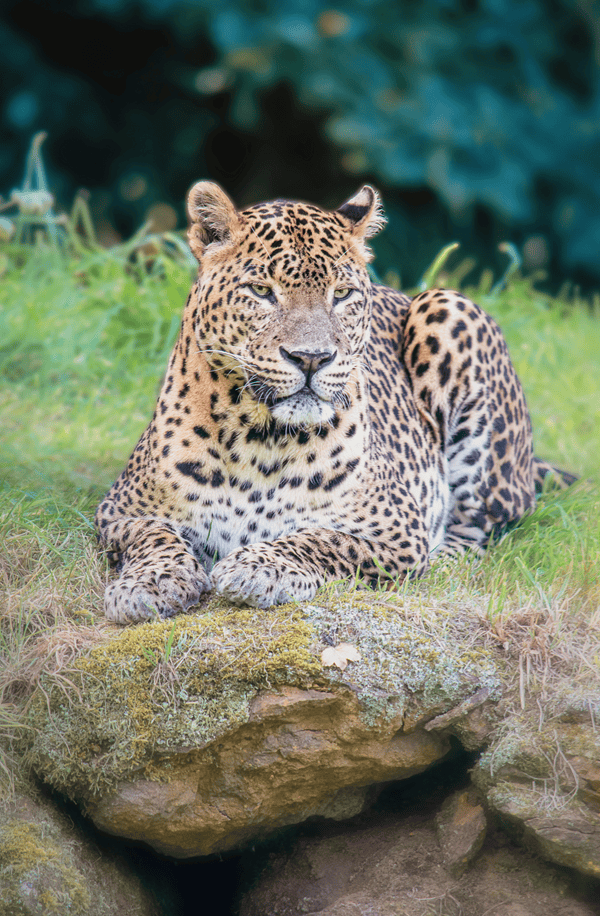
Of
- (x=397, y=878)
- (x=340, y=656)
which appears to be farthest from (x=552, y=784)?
(x=340, y=656)

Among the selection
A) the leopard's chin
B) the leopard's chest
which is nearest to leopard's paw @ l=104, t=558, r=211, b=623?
the leopard's chest

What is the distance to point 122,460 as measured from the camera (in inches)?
282

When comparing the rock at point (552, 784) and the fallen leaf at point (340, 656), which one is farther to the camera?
the fallen leaf at point (340, 656)

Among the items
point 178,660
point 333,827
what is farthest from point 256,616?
point 333,827

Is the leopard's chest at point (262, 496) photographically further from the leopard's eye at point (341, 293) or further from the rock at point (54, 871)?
the rock at point (54, 871)

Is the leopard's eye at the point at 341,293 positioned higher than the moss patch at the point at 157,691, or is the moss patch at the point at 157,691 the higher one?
the leopard's eye at the point at 341,293

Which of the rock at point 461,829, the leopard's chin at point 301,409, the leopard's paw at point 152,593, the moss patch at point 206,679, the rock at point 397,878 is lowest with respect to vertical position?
the rock at point 397,878

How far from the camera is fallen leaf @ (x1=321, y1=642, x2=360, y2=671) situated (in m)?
4.51

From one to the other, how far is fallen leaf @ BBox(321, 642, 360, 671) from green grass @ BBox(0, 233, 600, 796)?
0.34 meters

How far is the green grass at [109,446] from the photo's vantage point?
4.87 m

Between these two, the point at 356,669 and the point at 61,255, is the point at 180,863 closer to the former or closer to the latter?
the point at 356,669

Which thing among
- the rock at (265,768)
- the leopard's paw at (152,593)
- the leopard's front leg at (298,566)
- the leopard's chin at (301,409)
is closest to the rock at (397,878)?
the rock at (265,768)

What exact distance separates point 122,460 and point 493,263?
6.84m

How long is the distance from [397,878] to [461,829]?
0.36 m
